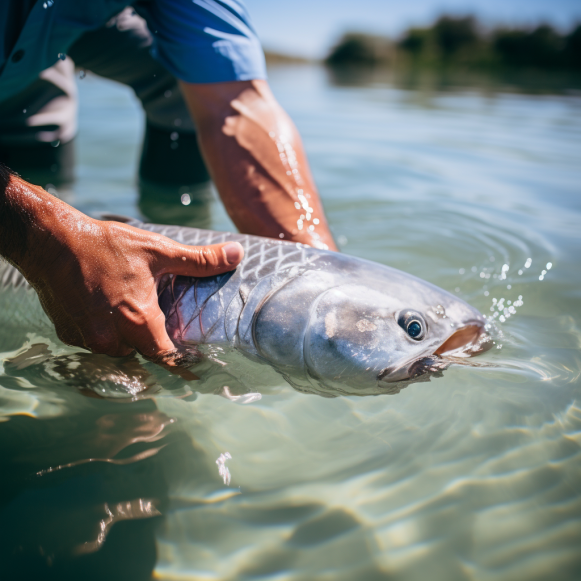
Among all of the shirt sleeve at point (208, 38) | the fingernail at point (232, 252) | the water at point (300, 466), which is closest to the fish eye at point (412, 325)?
the water at point (300, 466)

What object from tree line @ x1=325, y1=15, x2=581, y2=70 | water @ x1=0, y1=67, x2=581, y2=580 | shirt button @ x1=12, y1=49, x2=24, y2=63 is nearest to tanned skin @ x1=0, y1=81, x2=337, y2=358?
water @ x1=0, y1=67, x2=581, y2=580

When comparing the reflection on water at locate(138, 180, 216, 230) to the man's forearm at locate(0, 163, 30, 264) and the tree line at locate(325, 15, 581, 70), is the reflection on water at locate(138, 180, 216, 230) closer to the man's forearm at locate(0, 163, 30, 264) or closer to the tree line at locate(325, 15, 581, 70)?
the man's forearm at locate(0, 163, 30, 264)

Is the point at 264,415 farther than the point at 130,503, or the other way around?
the point at 264,415

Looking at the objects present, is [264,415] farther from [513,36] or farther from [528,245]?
[513,36]

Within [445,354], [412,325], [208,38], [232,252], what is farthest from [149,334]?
[208,38]

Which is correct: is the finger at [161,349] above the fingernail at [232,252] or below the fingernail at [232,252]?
below

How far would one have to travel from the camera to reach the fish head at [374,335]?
1.58 metres

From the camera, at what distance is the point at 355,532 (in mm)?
1272

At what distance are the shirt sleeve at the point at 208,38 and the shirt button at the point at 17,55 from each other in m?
0.64

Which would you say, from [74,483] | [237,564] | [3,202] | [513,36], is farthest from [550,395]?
[513,36]

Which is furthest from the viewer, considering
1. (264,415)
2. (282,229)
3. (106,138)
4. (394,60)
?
(394,60)

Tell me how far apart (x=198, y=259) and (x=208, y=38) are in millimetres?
1229

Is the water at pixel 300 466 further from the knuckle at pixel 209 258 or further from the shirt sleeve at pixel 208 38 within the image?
the shirt sleeve at pixel 208 38

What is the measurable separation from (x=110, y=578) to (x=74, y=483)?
33cm
